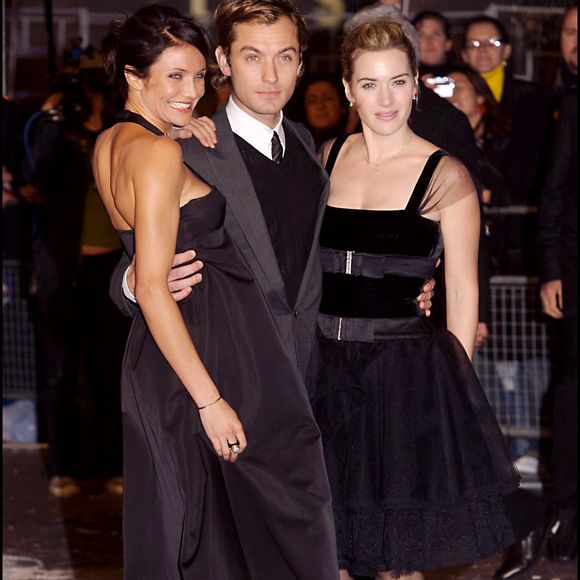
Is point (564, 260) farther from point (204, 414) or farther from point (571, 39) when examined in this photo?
point (204, 414)

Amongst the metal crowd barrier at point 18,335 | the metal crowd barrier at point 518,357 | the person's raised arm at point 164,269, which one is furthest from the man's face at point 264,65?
the metal crowd barrier at point 18,335

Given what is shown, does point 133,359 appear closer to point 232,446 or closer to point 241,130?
point 232,446

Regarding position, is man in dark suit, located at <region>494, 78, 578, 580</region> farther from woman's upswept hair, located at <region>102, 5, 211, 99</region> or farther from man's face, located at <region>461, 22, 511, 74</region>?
woman's upswept hair, located at <region>102, 5, 211, 99</region>

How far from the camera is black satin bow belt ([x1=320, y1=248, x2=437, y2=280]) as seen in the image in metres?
3.51

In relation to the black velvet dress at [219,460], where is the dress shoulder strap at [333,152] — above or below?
above

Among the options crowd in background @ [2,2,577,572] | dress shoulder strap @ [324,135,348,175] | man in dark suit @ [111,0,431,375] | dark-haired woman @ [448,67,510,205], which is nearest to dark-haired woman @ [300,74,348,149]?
crowd in background @ [2,2,577,572]

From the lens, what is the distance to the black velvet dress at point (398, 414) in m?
3.42

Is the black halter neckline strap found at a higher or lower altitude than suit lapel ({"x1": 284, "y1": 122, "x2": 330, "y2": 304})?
higher

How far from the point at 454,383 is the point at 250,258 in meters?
0.70

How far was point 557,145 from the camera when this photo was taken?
5.09 m

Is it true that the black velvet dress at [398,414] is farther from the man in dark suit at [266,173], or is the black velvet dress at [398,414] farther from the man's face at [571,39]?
the man's face at [571,39]

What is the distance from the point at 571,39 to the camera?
5.45m

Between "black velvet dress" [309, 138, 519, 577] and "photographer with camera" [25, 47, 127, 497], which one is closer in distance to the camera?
"black velvet dress" [309, 138, 519, 577]
